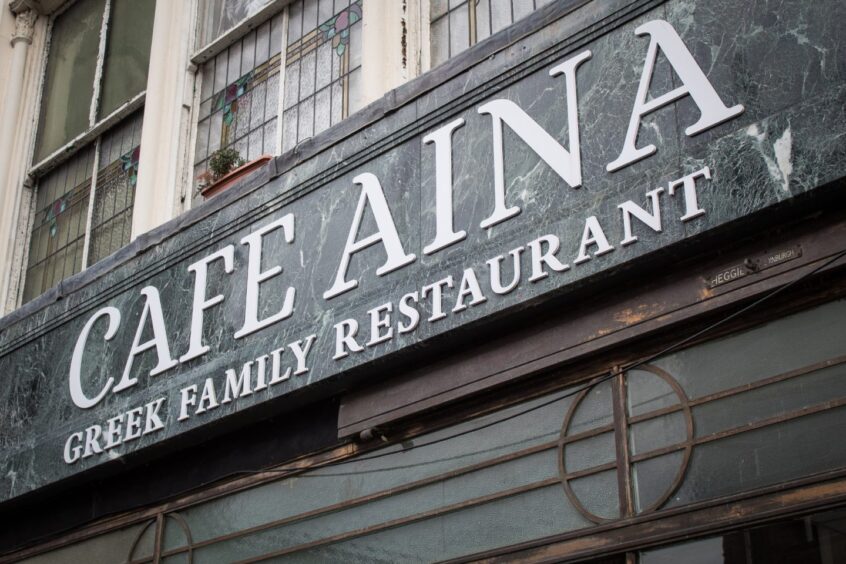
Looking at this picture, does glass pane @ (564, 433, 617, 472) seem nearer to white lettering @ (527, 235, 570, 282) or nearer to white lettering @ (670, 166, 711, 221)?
white lettering @ (527, 235, 570, 282)

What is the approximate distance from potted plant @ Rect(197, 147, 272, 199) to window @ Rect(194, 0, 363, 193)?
0.38 ft

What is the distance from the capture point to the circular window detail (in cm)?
643

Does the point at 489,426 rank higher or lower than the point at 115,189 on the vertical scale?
lower

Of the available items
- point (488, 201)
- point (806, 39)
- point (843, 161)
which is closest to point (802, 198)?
point (843, 161)

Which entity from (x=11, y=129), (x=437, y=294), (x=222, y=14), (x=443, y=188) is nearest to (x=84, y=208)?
(x=11, y=129)

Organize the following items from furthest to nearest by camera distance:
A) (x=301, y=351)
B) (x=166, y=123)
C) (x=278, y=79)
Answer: (x=166, y=123) < (x=278, y=79) < (x=301, y=351)

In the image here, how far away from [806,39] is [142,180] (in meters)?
6.85

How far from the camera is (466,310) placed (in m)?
7.40

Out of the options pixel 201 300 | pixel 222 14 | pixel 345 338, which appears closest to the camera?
pixel 345 338

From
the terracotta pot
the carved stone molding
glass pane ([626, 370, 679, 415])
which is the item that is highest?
the carved stone molding

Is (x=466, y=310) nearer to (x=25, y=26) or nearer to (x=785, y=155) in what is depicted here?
(x=785, y=155)

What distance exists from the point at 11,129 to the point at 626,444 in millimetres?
9329

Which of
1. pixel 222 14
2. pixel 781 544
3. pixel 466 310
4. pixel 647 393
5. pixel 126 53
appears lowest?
pixel 781 544

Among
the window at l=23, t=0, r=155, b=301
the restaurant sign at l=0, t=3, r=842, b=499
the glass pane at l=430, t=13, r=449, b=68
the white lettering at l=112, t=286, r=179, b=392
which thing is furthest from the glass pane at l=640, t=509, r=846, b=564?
the window at l=23, t=0, r=155, b=301
